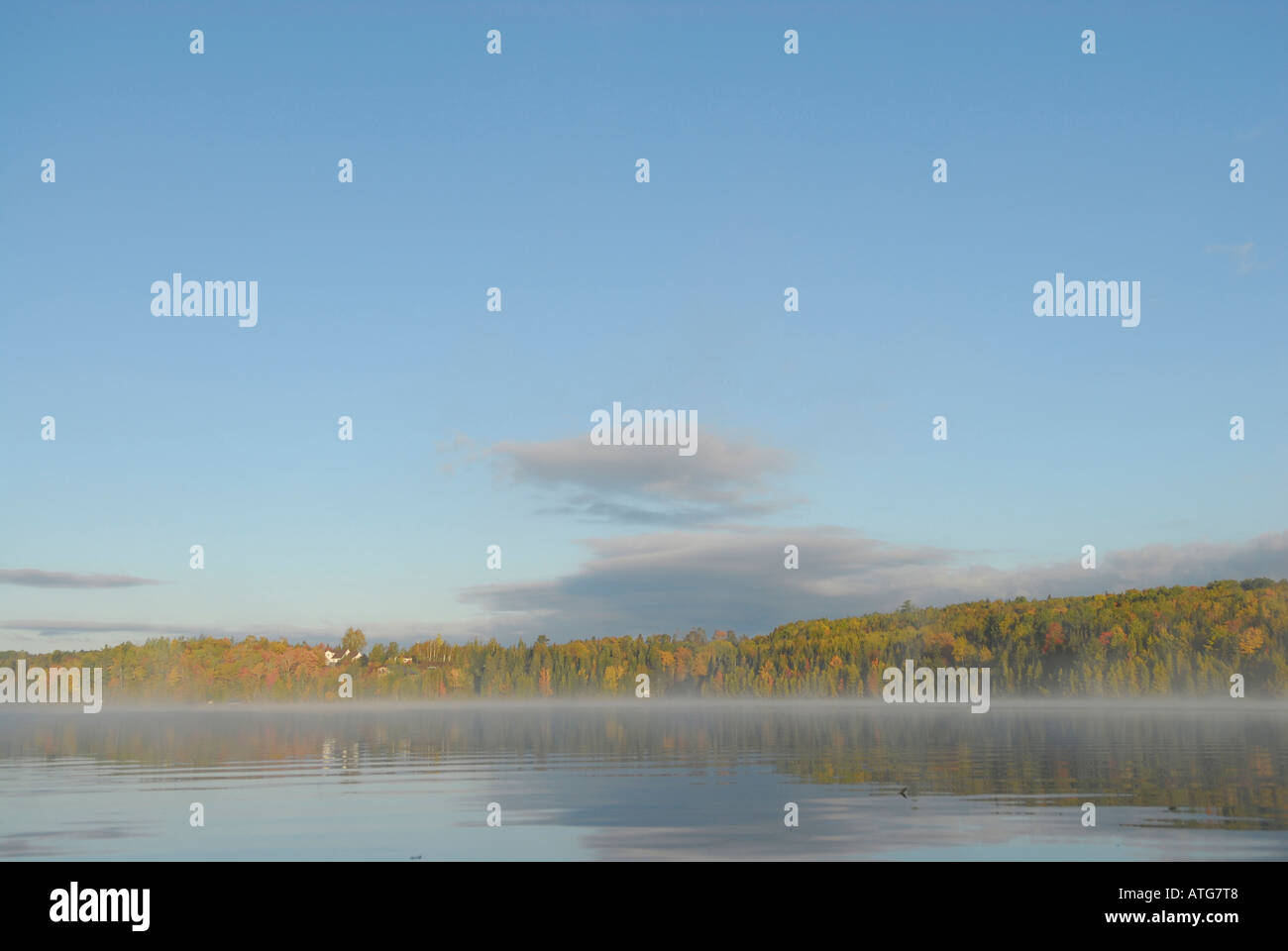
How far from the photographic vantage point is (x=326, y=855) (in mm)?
33000

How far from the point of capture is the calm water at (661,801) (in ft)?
112

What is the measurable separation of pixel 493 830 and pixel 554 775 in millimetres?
24529

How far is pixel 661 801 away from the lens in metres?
47.1

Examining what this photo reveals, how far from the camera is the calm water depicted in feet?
112

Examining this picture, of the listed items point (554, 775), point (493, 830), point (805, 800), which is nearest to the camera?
point (493, 830)
